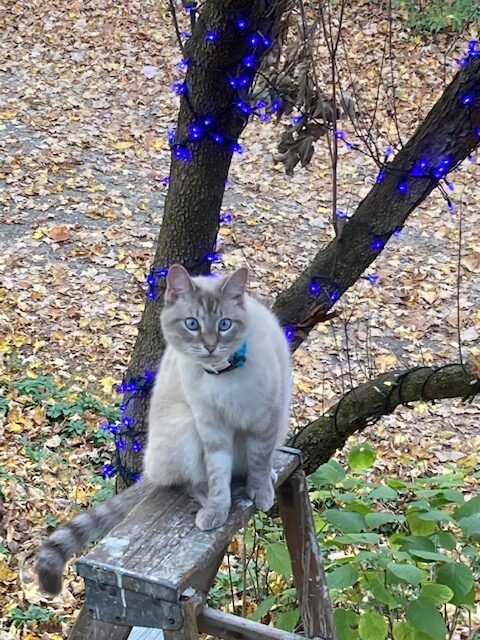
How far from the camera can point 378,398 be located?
11.4 feet

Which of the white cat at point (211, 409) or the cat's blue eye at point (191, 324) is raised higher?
the cat's blue eye at point (191, 324)

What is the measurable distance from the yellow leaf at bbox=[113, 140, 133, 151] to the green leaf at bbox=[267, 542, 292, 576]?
7668 millimetres

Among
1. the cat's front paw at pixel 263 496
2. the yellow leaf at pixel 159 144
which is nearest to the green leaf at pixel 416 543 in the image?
the cat's front paw at pixel 263 496

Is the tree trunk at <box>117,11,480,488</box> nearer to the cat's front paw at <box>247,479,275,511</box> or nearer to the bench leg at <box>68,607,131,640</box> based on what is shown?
the cat's front paw at <box>247,479,275,511</box>

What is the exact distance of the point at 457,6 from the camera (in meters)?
10.5

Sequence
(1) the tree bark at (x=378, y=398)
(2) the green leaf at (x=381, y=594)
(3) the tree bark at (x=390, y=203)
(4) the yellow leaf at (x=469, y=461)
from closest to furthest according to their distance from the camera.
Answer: (2) the green leaf at (x=381, y=594) < (3) the tree bark at (x=390, y=203) < (1) the tree bark at (x=378, y=398) < (4) the yellow leaf at (x=469, y=461)

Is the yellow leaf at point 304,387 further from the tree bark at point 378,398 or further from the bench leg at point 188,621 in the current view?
the bench leg at point 188,621

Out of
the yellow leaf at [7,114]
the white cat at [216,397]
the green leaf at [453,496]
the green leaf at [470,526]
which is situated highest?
the yellow leaf at [7,114]

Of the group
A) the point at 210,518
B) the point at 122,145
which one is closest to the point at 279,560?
the point at 210,518

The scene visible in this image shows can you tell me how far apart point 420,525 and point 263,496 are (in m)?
0.51

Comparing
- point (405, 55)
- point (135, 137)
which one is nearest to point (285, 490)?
point (135, 137)

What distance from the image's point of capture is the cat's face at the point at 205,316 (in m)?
2.28

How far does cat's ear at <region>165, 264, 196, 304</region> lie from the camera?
2.30 meters

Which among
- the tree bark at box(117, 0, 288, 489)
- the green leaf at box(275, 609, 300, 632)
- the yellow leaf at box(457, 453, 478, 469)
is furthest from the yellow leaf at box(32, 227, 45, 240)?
the green leaf at box(275, 609, 300, 632)
